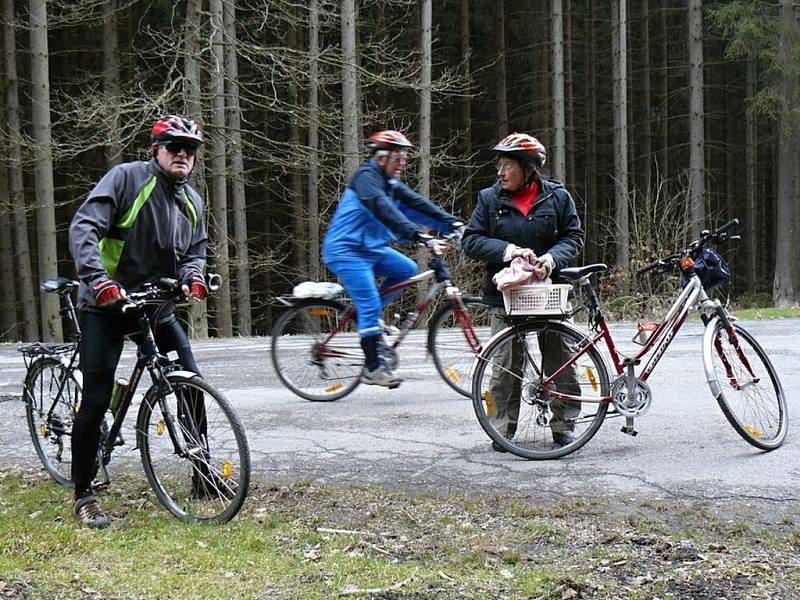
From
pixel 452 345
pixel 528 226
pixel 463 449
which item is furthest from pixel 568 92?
pixel 463 449

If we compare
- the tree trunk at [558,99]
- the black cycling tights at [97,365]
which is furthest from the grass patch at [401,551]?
the tree trunk at [558,99]

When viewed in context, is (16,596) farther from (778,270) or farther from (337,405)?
(778,270)

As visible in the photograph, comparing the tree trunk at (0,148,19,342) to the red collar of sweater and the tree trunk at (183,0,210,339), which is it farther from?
the red collar of sweater

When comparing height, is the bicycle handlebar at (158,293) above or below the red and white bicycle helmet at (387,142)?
below

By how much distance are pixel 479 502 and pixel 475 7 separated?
102 ft

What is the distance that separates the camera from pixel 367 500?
465 cm

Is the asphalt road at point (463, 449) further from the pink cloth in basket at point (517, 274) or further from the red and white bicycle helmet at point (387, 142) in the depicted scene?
the red and white bicycle helmet at point (387, 142)

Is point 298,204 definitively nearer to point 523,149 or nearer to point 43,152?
point 43,152

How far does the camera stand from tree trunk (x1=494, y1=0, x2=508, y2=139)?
30.7m

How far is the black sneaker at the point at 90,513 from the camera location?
4.41m

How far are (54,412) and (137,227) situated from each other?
1.55 meters

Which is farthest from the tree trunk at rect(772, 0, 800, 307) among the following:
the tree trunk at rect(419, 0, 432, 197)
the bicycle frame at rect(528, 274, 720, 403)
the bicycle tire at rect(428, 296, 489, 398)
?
the bicycle frame at rect(528, 274, 720, 403)

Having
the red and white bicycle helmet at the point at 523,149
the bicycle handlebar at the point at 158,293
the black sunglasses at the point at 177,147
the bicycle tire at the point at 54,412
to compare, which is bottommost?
→ the bicycle tire at the point at 54,412

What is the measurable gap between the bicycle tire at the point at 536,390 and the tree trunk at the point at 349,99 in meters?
15.1
